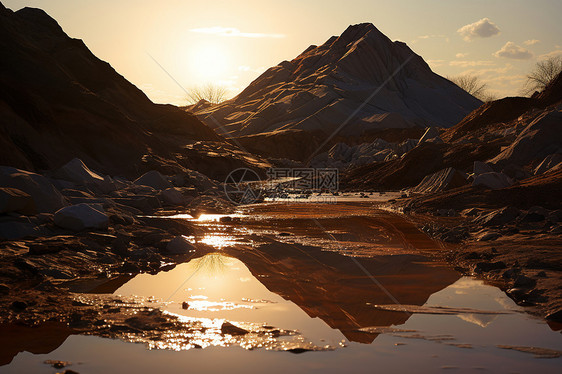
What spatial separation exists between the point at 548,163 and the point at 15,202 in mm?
20666

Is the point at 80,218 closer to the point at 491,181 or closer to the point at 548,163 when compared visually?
the point at 491,181

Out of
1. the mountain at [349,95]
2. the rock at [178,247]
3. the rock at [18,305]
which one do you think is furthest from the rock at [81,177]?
the mountain at [349,95]

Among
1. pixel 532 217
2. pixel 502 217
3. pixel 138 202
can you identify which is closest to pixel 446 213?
pixel 502 217

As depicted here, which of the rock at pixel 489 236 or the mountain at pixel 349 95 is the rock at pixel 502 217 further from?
the mountain at pixel 349 95

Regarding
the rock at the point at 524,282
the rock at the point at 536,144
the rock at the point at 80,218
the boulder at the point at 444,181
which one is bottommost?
the rock at the point at 524,282

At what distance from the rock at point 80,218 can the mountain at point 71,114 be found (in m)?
8.84

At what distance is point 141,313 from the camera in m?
6.24

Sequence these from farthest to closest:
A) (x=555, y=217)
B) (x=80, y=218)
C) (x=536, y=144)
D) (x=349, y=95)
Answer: (x=349, y=95) → (x=536, y=144) → (x=555, y=217) → (x=80, y=218)

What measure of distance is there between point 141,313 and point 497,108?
168ft

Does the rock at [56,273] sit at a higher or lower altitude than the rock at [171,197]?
lower

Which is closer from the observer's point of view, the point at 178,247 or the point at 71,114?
the point at 178,247

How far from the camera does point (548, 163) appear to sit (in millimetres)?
22656

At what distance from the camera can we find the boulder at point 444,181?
24.2m

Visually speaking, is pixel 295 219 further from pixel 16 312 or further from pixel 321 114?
pixel 321 114
